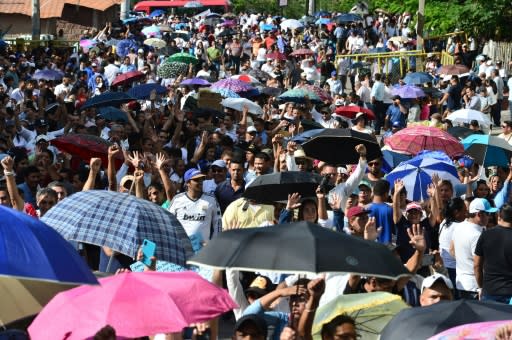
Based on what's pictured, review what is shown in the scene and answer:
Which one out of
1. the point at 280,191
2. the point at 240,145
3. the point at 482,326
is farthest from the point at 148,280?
the point at 240,145

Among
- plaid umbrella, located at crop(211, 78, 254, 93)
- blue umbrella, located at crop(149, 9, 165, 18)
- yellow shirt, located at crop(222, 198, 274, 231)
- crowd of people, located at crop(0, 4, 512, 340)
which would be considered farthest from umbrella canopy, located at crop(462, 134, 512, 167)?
blue umbrella, located at crop(149, 9, 165, 18)

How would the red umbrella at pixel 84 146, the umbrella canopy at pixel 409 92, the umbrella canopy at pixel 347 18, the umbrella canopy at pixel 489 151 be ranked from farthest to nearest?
the umbrella canopy at pixel 347 18 → the umbrella canopy at pixel 409 92 → the umbrella canopy at pixel 489 151 → the red umbrella at pixel 84 146

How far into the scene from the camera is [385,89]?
24.6 m

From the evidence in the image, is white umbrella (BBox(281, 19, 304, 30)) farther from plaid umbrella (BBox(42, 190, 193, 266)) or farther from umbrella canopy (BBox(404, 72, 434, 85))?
plaid umbrella (BBox(42, 190, 193, 266))

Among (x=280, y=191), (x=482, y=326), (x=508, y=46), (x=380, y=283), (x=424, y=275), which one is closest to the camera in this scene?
(x=482, y=326)

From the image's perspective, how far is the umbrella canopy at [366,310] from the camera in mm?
7629

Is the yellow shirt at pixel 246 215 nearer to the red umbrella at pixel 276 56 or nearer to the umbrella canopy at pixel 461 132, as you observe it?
the umbrella canopy at pixel 461 132

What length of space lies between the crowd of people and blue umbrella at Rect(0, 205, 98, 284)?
367mm

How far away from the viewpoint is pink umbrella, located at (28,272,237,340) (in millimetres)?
6441

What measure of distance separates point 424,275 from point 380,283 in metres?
1.46

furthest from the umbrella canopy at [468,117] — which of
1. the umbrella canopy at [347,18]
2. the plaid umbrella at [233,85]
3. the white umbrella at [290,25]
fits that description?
the white umbrella at [290,25]

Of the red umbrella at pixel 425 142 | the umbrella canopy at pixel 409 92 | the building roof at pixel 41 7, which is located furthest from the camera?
the building roof at pixel 41 7

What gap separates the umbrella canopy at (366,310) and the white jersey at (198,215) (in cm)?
327

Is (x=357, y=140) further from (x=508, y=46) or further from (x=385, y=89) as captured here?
(x=508, y=46)
